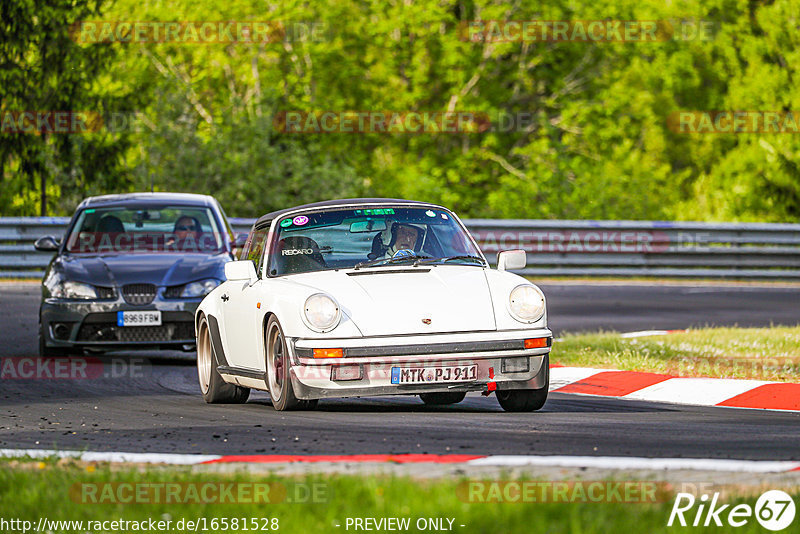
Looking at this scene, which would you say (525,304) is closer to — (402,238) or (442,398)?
(402,238)

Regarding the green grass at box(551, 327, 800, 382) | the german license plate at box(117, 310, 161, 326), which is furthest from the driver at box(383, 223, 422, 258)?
the german license plate at box(117, 310, 161, 326)

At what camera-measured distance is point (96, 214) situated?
595 inches

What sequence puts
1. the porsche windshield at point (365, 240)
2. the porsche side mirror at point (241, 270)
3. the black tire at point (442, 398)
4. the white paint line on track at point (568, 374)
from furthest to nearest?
the white paint line on track at point (568, 374) → the black tire at point (442, 398) → the porsche side mirror at point (241, 270) → the porsche windshield at point (365, 240)

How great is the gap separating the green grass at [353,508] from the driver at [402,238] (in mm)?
3846

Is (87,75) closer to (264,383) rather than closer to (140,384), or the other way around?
(140,384)

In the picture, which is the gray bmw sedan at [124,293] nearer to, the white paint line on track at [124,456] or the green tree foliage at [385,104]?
the white paint line on track at [124,456]

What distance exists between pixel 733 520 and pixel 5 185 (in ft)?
84.3

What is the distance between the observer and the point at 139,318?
44.7 feet

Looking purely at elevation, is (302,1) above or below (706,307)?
above

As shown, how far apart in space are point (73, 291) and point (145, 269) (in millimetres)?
693

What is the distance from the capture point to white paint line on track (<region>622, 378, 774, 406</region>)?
1075cm

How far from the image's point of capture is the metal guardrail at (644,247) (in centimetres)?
2633

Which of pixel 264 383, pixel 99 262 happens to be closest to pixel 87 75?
pixel 99 262

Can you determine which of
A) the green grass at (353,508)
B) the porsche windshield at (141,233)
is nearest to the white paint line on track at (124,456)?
the green grass at (353,508)
